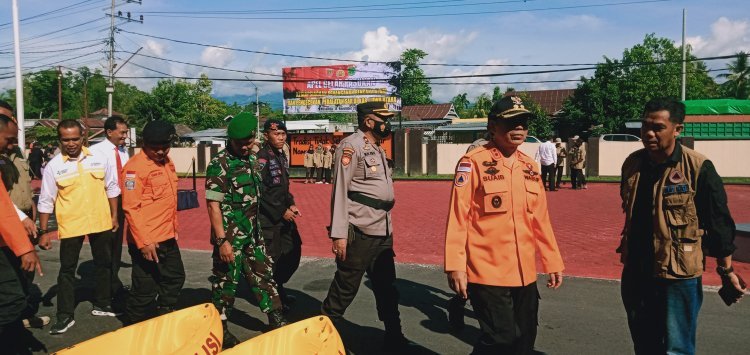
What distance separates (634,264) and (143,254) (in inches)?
140

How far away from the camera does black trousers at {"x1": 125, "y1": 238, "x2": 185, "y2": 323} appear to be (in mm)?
4629

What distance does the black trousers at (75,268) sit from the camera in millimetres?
5051

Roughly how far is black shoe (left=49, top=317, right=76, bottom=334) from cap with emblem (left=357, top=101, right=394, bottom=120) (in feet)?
10.4

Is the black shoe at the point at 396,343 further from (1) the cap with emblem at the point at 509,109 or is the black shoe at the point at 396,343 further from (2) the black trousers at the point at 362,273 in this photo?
(1) the cap with emblem at the point at 509,109

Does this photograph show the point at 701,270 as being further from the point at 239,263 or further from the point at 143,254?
the point at 143,254

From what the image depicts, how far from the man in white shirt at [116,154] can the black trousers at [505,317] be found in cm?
377

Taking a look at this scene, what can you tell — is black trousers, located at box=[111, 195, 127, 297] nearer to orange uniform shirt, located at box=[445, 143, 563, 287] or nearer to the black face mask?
the black face mask

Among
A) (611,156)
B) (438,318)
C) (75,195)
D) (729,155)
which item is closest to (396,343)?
(438,318)

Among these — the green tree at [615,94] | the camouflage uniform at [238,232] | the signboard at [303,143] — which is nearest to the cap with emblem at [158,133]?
the camouflage uniform at [238,232]

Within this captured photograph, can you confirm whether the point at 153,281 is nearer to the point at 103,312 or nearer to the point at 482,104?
the point at 103,312

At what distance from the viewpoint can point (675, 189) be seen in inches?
123

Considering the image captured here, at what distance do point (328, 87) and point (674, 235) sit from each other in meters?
32.8

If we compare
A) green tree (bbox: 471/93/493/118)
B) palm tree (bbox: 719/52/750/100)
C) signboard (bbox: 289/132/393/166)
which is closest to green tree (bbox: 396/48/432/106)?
green tree (bbox: 471/93/493/118)

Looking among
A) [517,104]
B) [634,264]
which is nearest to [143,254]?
[517,104]
